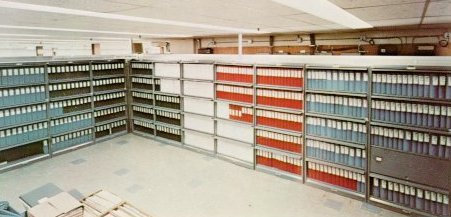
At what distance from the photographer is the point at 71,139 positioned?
6.16 m

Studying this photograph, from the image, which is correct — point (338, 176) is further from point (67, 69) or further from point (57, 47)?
point (57, 47)

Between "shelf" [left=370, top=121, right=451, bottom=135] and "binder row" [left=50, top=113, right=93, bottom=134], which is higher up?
"shelf" [left=370, top=121, right=451, bottom=135]

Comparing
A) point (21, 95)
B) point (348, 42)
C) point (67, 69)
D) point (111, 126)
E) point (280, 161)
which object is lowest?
point (280, 161)

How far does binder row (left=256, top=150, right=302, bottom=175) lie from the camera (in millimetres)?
4656

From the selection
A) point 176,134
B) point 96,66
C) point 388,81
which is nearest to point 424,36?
point 388,81

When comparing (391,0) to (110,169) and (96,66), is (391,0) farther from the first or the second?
(96,66)

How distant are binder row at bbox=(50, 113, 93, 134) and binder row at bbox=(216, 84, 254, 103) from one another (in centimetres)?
291

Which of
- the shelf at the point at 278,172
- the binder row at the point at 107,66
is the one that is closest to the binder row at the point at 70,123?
the binder row at the point at 107,66

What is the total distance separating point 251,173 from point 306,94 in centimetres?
158

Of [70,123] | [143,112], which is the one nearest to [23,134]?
[70,123]

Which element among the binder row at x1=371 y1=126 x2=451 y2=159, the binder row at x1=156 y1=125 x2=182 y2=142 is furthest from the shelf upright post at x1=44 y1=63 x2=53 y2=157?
the binder row at x1=371 y1=126 x2=451 y2=159

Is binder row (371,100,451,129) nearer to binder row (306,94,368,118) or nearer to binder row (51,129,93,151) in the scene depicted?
binder row (306,94,368,118)

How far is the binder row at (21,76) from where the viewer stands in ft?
16.6

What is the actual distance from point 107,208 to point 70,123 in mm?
4229
